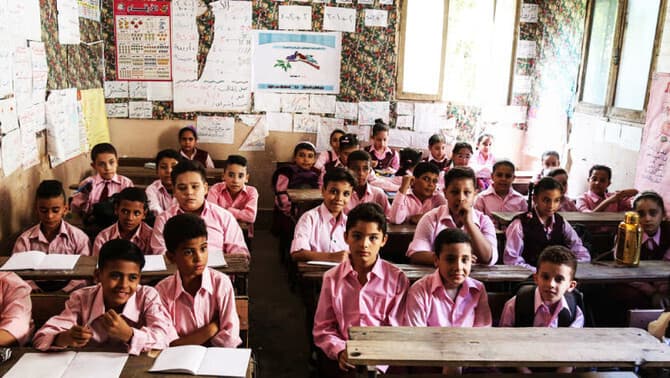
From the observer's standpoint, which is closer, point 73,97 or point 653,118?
point 653,118

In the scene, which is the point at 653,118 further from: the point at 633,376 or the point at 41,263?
the point at 41,263

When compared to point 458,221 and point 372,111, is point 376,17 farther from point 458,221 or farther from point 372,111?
point 458,221

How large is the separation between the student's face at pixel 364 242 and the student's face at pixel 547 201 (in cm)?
135

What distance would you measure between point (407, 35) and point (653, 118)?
2.76 m

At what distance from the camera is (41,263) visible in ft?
8.56

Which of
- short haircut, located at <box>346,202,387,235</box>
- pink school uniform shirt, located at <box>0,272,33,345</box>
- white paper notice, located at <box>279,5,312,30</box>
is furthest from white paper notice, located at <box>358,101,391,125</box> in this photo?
pink school uniform shirt, located at <box>0,272,33,345</box>

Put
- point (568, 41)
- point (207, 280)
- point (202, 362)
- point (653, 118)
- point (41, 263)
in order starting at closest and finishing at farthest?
1. point (202, 362)
2. point (207, 280)
3. point (41, 263)
4. point (653, 118)
5. point (568, 41)

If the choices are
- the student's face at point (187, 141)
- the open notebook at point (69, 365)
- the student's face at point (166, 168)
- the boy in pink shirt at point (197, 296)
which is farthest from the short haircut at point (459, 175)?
the student's face at point (187, 141)

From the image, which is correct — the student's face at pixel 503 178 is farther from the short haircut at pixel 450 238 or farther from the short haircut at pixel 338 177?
the short haircut at pixel 450 238

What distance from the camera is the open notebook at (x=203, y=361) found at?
1.72m

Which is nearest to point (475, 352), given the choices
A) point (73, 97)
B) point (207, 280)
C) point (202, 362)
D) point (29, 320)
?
point (202, 362)

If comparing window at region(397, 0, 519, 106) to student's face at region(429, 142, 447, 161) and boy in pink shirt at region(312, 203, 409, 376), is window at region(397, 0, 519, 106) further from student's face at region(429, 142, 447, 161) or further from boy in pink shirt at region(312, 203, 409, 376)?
boy in pink shirt at region(312, 203, 409, 376)

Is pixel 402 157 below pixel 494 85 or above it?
below

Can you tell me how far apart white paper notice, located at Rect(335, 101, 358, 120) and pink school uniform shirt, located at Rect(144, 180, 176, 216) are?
253cm
